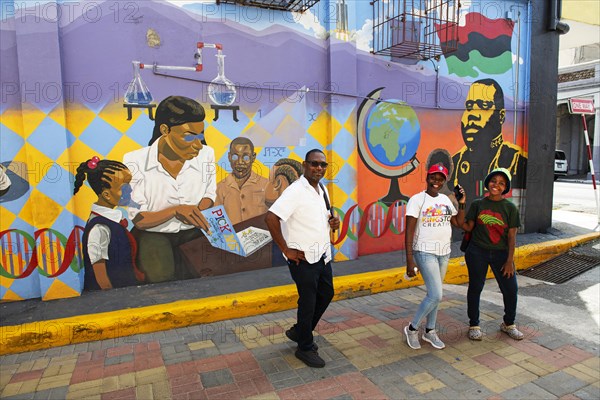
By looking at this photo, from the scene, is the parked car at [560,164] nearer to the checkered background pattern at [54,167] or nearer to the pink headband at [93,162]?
the checkered background pattern at [54,167]

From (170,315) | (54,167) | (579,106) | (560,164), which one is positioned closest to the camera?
(170,315)

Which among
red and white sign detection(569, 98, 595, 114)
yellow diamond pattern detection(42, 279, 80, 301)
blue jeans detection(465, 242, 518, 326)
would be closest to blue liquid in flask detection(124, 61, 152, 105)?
yellow diamond pattern detection(42, 279, 80, 301)

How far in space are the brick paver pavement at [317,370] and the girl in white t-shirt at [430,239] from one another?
1.44ft

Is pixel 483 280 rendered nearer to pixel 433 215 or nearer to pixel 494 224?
pixel 494 224

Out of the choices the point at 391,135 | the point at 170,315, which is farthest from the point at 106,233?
the point at 391,135

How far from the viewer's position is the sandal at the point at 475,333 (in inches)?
163

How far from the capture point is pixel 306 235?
353 cm

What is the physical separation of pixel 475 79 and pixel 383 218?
307 centimetres

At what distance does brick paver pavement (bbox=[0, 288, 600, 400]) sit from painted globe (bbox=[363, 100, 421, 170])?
2.87m

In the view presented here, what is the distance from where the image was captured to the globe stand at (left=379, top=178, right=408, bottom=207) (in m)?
6.84

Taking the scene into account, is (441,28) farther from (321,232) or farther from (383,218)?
(321,232)

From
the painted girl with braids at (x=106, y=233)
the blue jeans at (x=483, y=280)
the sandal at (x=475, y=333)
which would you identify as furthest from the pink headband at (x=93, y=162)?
the sandal at (x=475, y=333)

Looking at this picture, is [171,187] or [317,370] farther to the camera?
[171,187]

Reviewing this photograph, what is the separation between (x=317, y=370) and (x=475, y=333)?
1686mm
